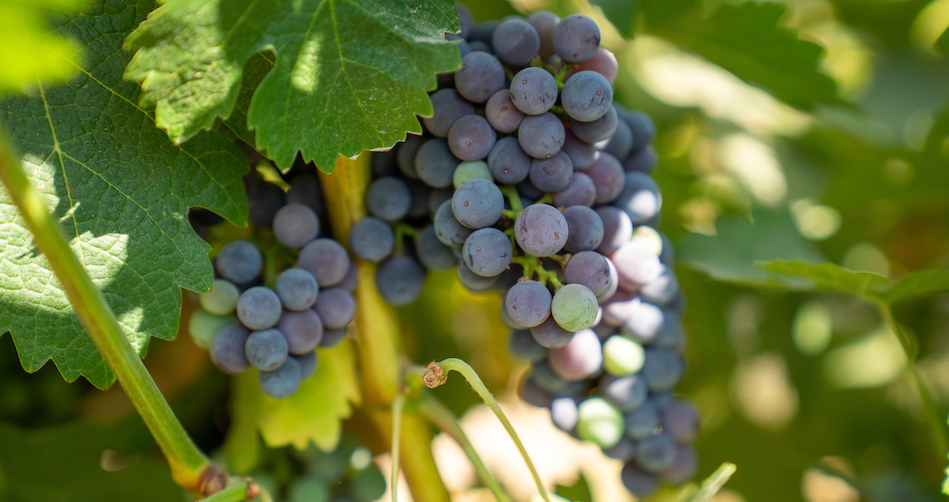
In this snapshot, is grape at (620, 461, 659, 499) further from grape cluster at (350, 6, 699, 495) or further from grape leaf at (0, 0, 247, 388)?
grape leaf at (0, 0, 247, 388)

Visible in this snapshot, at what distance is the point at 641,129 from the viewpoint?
766mm

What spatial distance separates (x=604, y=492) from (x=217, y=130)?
1.04 meters

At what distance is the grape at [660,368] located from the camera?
0.79 meters

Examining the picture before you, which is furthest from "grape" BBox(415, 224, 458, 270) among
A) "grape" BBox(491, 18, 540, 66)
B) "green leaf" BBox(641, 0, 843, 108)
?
"green leaf" BBox(641, 0, 843, 108)

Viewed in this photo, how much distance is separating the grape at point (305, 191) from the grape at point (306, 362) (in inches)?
6.5

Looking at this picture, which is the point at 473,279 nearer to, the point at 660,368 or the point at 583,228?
the point at 583,228

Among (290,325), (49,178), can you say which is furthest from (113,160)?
(290,325)

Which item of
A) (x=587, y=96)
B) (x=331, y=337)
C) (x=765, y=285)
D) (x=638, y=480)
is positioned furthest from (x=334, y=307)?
(x=765, y=285)

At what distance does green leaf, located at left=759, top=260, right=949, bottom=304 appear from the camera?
768mm

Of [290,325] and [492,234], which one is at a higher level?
[492,234]

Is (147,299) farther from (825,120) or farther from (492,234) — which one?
(825,120)

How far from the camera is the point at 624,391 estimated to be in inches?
30.1

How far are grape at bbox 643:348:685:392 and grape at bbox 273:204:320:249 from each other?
17.6 inches

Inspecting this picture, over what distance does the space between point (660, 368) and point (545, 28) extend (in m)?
0.44
